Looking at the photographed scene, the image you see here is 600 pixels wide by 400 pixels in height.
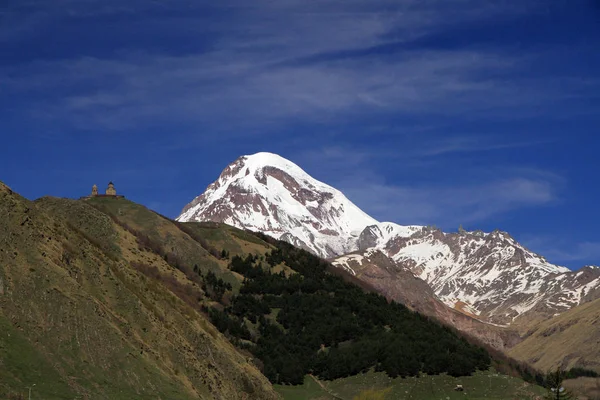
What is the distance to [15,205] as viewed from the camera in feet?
389

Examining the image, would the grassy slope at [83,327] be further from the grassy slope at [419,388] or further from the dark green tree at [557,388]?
the grassy slope at [419,388]

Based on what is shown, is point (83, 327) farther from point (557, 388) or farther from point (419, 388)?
point (419, 388)

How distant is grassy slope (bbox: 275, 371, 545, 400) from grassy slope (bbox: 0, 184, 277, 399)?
159ft

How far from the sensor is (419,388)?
608ft

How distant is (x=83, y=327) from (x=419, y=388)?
95490 mm

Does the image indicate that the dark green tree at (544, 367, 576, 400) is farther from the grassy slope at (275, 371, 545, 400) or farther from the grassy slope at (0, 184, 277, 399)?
the grassy slope at (275, 371, 545, 400)

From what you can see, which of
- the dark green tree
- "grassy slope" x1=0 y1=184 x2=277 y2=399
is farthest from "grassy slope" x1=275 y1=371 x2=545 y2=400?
the dark green tree

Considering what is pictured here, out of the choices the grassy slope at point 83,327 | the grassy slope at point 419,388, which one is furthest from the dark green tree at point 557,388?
the grassy slope at point 419,388

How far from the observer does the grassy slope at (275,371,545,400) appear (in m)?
181

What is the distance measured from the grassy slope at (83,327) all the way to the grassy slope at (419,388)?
159 ft

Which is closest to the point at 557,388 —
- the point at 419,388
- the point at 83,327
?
the point at 83,327

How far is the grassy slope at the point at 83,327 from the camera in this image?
95750 mm

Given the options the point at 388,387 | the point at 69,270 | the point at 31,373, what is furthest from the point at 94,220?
the point at 31,373

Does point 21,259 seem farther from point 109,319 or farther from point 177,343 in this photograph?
point 177,343
